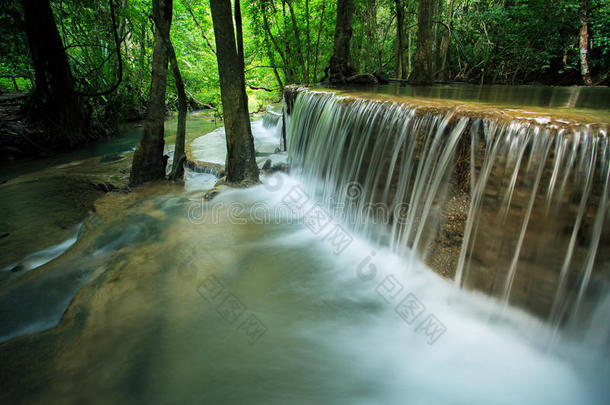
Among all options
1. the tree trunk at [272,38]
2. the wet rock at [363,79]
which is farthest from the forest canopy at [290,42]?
the wet rock at [363,79]

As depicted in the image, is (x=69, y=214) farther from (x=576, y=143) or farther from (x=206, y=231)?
(x=576, y=143)

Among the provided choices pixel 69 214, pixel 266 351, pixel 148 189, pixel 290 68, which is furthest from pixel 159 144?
pixel 290 68

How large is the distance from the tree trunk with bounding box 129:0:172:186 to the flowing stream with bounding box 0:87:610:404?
1.60 metres

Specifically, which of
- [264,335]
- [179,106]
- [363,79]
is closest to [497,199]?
[264,335]

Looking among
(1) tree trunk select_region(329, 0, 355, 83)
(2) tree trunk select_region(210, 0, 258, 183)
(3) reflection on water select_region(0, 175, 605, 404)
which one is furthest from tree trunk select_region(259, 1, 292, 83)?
(3) reflection on water select_region(0, 175, 605, 404)

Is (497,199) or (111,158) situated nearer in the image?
(497,199)

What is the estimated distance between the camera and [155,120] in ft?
19.9

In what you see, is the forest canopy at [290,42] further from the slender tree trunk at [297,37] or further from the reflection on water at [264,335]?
the reflection on water at [264,335]

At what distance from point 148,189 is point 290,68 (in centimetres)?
940

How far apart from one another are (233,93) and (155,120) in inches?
63.9

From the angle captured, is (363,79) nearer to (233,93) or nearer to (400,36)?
(400,36)

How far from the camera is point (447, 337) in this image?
314 centimetres

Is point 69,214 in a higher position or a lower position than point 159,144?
lower

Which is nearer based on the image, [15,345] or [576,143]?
[576,143]
